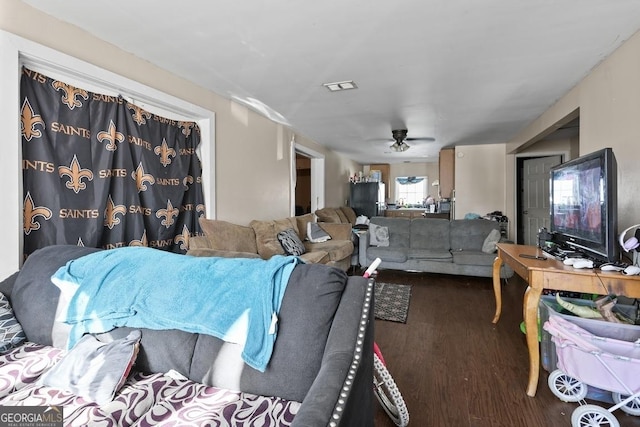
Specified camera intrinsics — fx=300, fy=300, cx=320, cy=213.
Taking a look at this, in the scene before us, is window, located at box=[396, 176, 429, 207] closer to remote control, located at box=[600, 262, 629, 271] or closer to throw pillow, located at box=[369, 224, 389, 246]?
throw pillow, located at box=[369, 224, 389, 246]

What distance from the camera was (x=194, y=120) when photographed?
299 centimetres

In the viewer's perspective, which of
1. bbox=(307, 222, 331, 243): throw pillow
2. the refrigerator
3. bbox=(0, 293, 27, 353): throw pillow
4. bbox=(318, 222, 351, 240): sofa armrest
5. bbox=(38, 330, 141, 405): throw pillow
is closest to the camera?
bbox=(38, 330, 141, 405): throw pillow

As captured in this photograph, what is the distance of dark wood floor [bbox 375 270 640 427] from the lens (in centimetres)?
157

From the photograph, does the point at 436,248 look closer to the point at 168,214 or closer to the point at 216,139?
the point at 216,139

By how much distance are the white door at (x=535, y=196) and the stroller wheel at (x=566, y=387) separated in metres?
3.98

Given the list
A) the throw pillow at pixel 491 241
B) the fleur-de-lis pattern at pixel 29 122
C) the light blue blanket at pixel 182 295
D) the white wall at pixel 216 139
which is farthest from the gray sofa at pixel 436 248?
the fleur-de-lis pattern at pixel 29 122

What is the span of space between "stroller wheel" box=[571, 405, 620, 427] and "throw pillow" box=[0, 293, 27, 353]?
2671mm

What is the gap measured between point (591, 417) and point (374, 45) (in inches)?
96.9

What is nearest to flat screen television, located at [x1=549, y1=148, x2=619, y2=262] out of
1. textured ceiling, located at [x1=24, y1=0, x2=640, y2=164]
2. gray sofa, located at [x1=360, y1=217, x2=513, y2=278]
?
textured ceiling, located at [x1=24, y1=0, x2=640, y2=164]

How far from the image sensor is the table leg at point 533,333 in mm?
1732

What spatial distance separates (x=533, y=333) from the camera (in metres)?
1.76

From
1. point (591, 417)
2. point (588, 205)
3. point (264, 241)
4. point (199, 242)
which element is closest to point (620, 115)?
point (588, 205)

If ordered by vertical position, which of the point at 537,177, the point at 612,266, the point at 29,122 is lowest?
the point at 612,266

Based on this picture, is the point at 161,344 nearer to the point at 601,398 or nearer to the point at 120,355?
the point at 120,355
